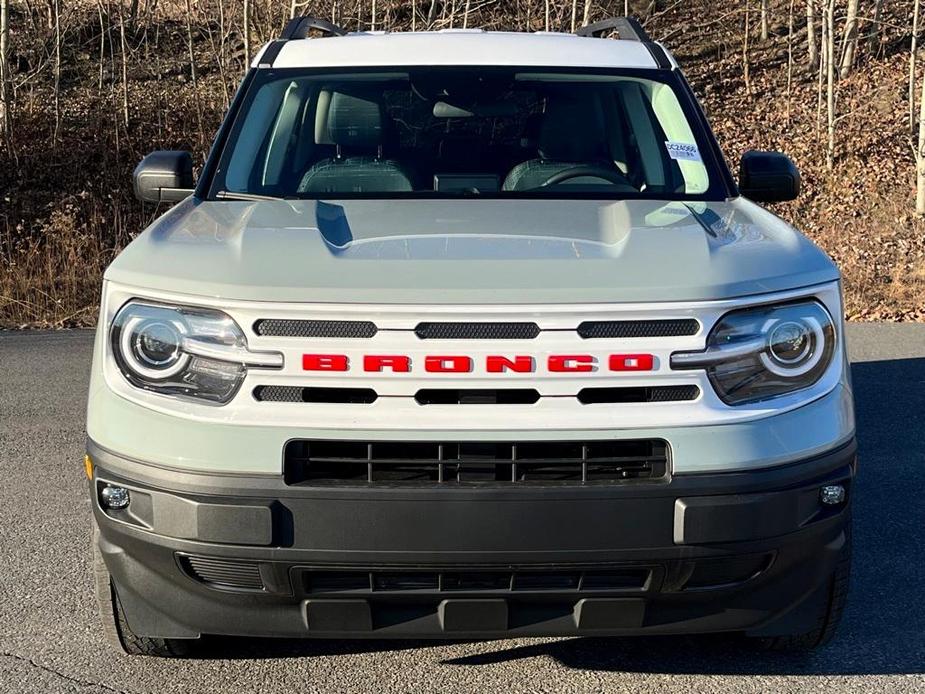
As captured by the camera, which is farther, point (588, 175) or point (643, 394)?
point (588, 175)

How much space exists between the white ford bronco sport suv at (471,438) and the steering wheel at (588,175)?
1159 millimetres

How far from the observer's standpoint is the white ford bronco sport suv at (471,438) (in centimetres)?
286

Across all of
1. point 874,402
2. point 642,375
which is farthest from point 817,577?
point 874,402

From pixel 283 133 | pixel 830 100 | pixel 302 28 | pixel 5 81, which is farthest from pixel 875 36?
pixel 283 133

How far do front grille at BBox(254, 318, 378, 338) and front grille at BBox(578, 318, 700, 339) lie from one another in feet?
1.67

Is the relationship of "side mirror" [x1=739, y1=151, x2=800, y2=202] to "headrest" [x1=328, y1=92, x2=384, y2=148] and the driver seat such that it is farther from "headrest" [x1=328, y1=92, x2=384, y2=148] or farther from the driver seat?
"headrest" [x1=328, y1=92, x2=384, y2=148]

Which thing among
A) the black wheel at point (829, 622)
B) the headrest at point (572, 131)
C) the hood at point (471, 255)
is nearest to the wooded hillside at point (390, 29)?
the headrest at point (572, 131)

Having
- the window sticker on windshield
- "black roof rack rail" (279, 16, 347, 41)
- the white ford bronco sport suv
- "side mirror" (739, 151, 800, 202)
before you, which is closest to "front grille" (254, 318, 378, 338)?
the white ford bronco sport suv

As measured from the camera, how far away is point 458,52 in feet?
15.8

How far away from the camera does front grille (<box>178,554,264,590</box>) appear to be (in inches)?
115

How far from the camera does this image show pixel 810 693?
3367 millimetres

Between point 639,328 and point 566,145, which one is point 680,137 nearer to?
point 566,145

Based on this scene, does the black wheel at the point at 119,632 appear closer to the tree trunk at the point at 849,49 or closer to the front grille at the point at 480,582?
the front grille at the point at 480,582

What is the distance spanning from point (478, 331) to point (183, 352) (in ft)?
2.39
